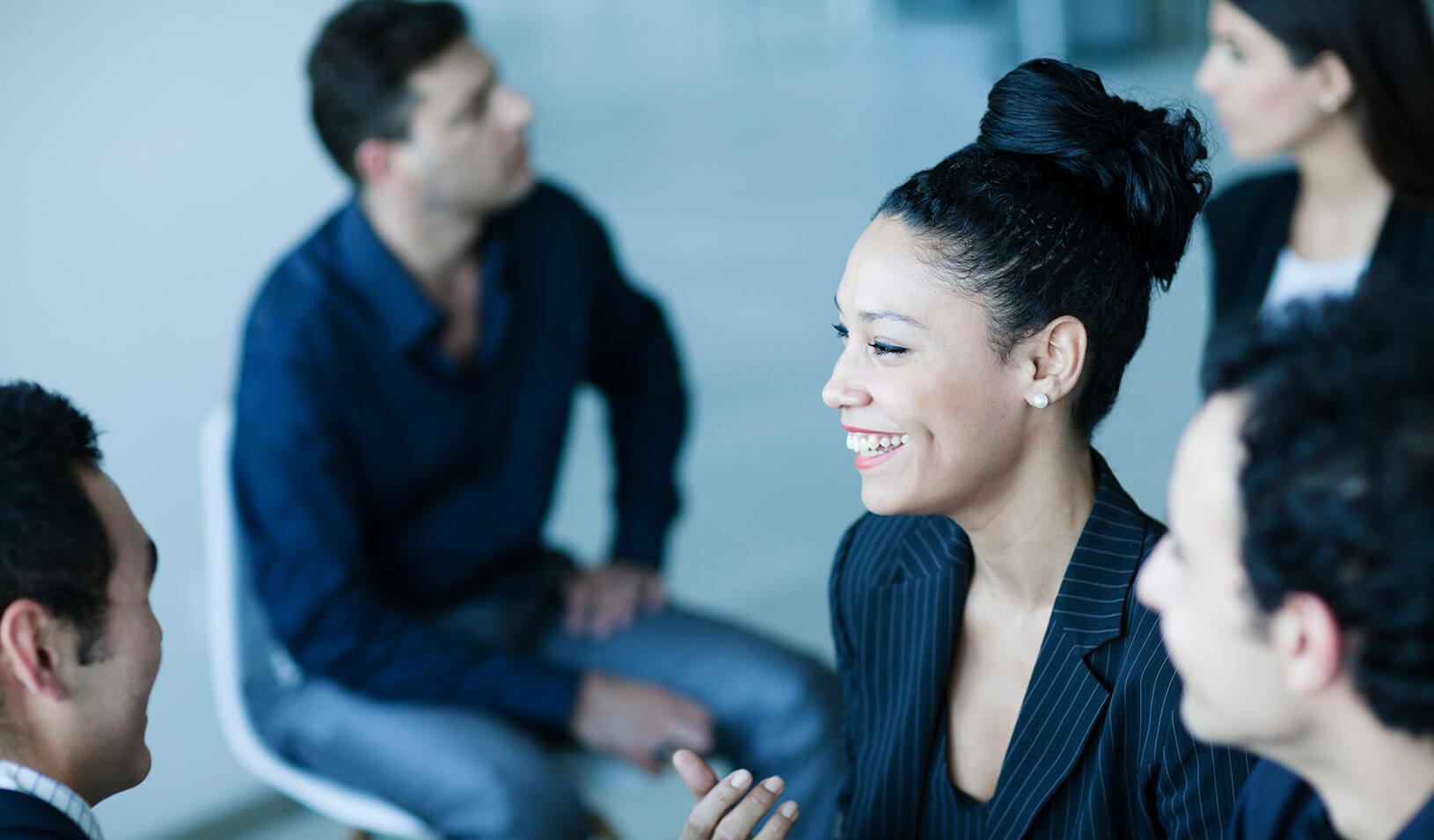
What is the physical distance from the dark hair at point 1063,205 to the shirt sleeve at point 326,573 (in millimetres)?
1029

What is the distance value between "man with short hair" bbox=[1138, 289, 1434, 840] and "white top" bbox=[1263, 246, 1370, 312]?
1.61m

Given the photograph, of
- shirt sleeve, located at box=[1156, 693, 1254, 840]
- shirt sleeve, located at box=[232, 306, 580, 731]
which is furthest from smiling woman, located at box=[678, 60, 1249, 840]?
shirt sleeve, located at box=[232, 306, 580, 731]

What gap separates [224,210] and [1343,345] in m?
2.20

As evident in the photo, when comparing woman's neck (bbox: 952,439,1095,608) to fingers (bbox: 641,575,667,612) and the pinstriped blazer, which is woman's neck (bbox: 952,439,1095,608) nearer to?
the pinstriped blazer

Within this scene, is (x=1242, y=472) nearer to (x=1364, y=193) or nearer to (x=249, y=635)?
(x=249, y=635)

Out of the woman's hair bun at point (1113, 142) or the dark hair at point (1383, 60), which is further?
the dark hair at point (1383, 60)

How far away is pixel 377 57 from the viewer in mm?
2051

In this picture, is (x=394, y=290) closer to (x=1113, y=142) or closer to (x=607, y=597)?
(x=607, y=597)

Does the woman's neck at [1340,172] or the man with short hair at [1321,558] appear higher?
the woman's neck at [1340,172]

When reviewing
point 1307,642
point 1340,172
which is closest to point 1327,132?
point 1340,172

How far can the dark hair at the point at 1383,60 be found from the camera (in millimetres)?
2141

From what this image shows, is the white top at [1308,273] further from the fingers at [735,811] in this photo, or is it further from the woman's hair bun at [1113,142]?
the fingers at [735,811]

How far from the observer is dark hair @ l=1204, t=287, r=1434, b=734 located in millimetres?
682

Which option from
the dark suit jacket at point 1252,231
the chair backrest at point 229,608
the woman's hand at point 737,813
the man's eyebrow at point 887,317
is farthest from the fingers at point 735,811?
the dark suit jacket at point 1252,231
